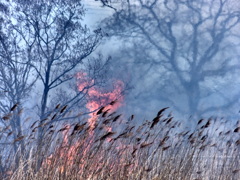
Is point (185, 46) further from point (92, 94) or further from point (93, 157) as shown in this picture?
point (93, 157)

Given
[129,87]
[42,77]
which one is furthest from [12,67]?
[129,87]

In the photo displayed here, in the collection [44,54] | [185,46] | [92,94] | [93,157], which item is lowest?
[93,157]

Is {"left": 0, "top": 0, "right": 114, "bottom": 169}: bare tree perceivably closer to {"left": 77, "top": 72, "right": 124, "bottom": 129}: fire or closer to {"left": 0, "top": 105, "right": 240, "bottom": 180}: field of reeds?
{"left": 77, "top": 72, "right": 124, "bottom": 129}: fire

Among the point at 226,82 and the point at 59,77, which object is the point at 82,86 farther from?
the point at 226,82

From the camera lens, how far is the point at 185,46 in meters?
7.84

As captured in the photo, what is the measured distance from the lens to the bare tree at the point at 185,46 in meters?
7.52

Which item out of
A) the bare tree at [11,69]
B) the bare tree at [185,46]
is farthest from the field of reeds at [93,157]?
the bare tree at [185,46]

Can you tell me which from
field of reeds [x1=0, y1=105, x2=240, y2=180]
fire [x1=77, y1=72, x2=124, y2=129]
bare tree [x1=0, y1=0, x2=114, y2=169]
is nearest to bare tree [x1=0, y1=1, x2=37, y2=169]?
bare tree [x1=0, y1=0, x2=114, y2=169]

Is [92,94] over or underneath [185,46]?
underneath

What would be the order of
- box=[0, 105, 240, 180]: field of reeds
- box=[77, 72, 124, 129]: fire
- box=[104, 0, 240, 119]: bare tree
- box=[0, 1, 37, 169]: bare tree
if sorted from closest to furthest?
box=[0, 105, 240, 180]: field of reeds, box=[0, 1, 37, 169]: bare tree, box=[77, 72, 124, 129]: fire, box=[104, 0, 240, 119]: bare tree

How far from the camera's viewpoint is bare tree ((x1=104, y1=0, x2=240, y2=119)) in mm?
7520

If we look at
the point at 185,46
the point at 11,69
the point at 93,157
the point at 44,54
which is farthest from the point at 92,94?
the point at 93,157

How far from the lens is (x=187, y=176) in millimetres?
3135

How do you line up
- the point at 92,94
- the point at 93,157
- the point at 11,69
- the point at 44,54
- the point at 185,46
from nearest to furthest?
the point at 93,157 < the point at 11,69 < the point at 44,54 < the point at 92,94 < the point at 185,46
